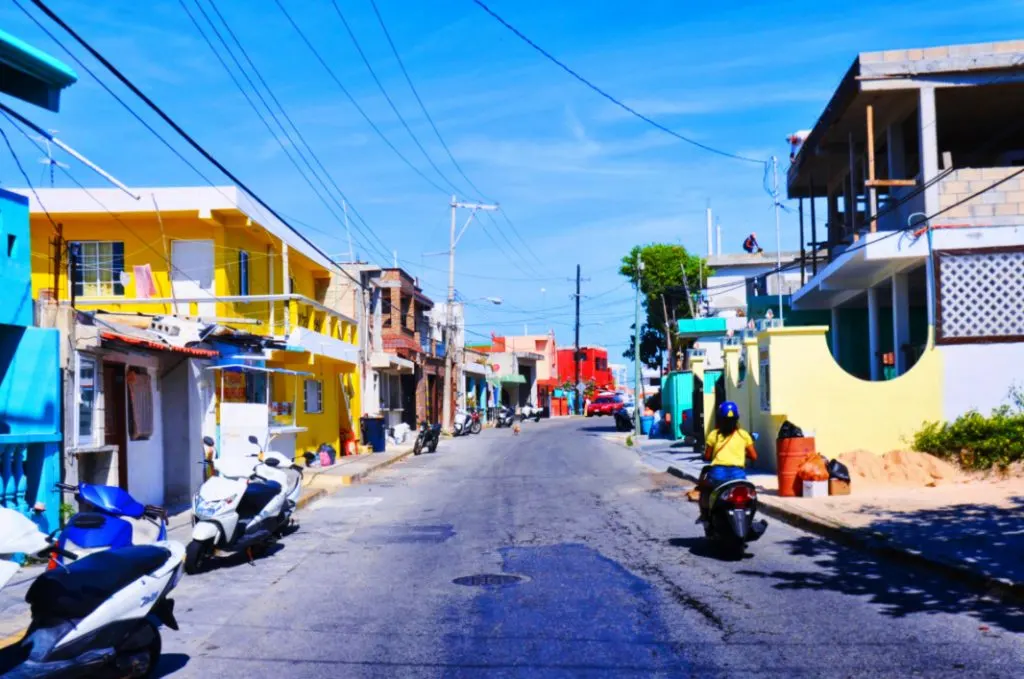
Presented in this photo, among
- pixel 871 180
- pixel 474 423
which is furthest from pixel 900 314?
pixel 474 423

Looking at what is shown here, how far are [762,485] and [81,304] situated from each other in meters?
14.8

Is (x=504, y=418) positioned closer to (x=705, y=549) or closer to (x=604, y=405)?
(x=604, y=405)

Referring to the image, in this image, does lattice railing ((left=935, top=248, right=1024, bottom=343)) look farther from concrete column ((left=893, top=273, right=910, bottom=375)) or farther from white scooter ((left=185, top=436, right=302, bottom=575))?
white scooter ((left=185, top=436, right=302, bottom=575))

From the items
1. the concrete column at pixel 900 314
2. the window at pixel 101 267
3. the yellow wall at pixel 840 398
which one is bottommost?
the yellow wall at pixel 840 398

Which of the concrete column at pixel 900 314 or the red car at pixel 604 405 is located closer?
the concrete column at pixel 900 314

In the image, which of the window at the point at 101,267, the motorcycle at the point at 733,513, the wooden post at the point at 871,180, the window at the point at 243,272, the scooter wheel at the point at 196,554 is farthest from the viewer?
the window at the point at 243,272

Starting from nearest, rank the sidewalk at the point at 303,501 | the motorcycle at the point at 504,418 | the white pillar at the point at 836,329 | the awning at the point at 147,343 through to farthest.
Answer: the sidewalk at the point at 303,501 → the awning at the point at 147,343 → the white pillar at the point at 836,329 → the motorcycle at the point at 504,418

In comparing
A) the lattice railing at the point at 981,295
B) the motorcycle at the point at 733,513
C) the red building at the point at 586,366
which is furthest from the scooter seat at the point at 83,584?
the red building at the point at 586,366

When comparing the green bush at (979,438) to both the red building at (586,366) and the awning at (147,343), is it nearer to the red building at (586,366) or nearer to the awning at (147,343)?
the awning at (147,343)

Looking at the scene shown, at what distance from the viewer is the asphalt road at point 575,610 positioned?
669 centimetres

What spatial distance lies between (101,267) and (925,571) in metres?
19.7

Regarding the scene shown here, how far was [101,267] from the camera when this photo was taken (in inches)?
935

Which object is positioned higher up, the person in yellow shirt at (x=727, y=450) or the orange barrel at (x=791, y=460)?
the person in yellow shirt at (x=727, y=450)

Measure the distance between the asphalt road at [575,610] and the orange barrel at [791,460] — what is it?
2.11 m
